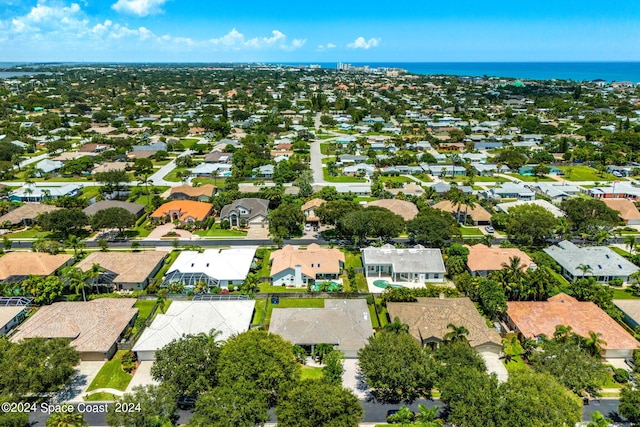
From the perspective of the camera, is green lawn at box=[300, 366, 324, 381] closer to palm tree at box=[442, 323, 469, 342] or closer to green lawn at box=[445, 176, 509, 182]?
palm tree at box=[442, 323, 469, 342]

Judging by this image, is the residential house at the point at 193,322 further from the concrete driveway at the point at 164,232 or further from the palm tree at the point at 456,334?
the concrete driveway at the point at 164,232

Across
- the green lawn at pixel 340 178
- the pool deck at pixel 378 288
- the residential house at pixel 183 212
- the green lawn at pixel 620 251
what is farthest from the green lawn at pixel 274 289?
the green lawn at pixel 340 178

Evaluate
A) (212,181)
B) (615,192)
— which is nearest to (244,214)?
(212,181)

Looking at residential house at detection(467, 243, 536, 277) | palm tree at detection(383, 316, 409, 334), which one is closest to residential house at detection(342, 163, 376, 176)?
residential house at detection(467, 243, 536, 277)

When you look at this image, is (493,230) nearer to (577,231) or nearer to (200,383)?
(577,231)

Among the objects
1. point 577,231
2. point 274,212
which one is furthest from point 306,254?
point 577,231
